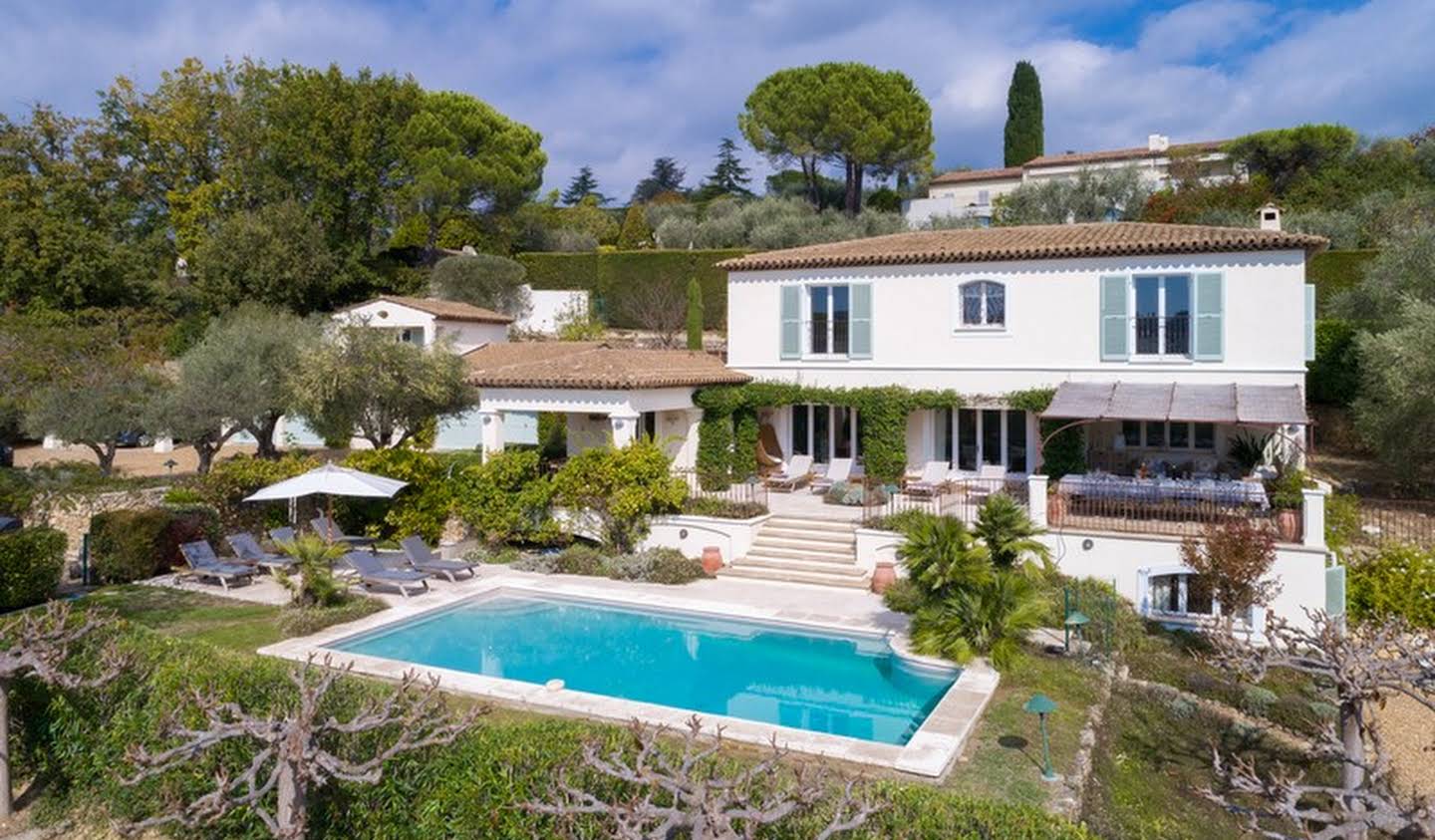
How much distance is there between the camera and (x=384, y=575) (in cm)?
2319

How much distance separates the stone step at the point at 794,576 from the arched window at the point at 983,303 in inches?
406

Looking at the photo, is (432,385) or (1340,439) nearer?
(432,385)

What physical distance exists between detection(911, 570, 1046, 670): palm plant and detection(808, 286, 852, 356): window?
15047 mm

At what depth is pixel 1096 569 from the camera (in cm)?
2270

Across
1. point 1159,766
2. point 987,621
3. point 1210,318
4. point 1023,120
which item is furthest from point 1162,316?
point 1023,120

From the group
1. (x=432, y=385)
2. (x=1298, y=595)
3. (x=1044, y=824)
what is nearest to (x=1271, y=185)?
(x=1298, y=595)

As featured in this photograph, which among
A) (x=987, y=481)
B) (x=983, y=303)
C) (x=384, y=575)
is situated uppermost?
(x=983, y=303)

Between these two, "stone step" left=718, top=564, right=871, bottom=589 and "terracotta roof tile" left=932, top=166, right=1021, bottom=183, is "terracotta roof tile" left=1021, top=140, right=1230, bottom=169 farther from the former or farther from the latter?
"stone step" left=718, top=564, right=871, bottom=589

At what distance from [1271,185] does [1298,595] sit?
54345 mm

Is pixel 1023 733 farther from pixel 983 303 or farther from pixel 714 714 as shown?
pixel 983 303

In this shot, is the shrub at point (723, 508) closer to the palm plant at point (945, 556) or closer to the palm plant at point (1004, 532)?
the palm plant at point (945, 556)

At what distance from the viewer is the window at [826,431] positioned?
32781mm

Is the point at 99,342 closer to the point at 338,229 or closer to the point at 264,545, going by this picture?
the point at 338,229

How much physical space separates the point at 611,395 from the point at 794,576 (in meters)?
8.02
